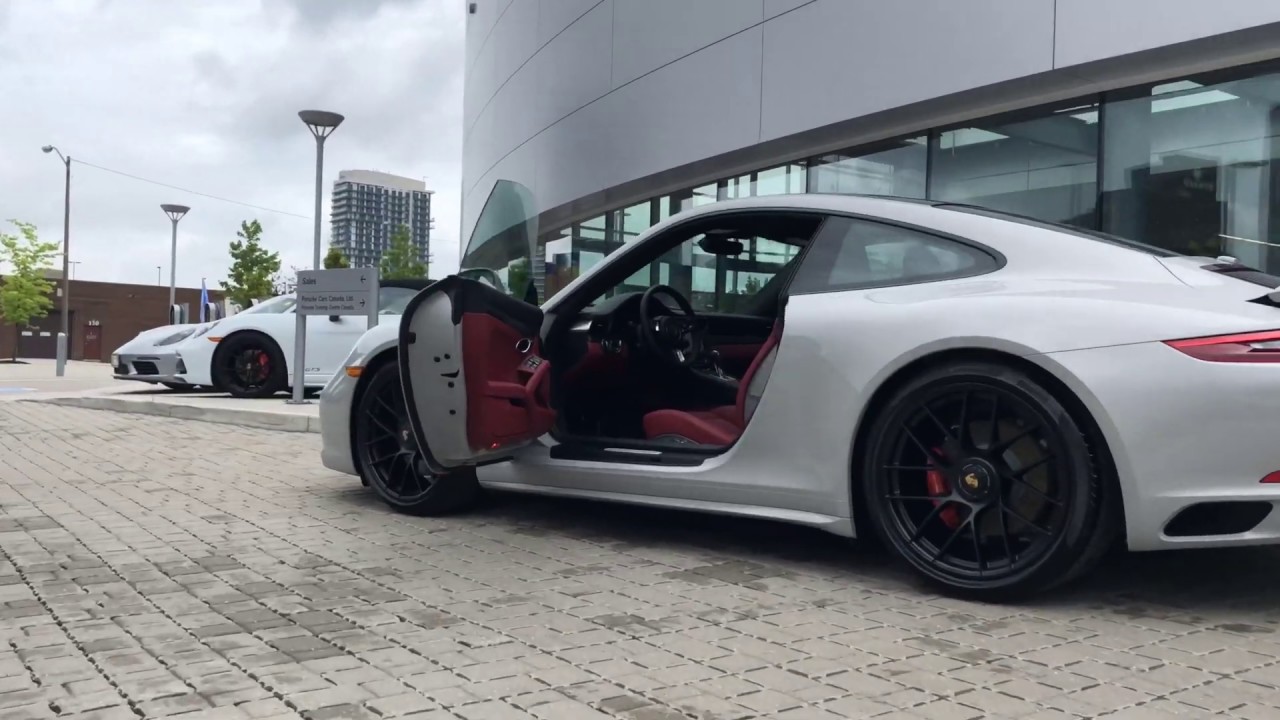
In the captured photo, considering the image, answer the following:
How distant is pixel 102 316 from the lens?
62781 mm

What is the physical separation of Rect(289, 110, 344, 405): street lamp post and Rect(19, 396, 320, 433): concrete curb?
111 centimetres

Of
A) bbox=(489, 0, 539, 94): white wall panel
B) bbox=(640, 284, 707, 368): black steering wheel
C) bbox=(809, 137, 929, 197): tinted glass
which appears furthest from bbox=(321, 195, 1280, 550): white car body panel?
bbox=(489, 0, 539, 94): white wall panel

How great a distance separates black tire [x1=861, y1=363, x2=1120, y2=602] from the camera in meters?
2.97

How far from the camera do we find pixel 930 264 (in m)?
3.46

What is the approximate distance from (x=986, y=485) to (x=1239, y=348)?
80 centimetres

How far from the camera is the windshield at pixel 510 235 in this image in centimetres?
1906

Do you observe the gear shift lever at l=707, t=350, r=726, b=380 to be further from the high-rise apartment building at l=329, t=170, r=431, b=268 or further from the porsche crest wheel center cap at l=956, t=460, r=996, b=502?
the high-rise apartment building at l=329, t=170, r=431, b=268

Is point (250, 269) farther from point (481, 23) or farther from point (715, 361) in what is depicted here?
point (715, 361)

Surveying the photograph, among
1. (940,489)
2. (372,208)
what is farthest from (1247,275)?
(372,208)

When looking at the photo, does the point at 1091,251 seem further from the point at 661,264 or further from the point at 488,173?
the point at 488,173

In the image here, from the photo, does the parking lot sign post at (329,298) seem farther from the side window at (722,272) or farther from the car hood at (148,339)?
the side window at (722,272)

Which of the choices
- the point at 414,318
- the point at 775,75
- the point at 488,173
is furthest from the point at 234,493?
the point at 488,173

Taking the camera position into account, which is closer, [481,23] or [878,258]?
[878,258]

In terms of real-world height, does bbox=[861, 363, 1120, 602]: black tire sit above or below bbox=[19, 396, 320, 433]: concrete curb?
above
